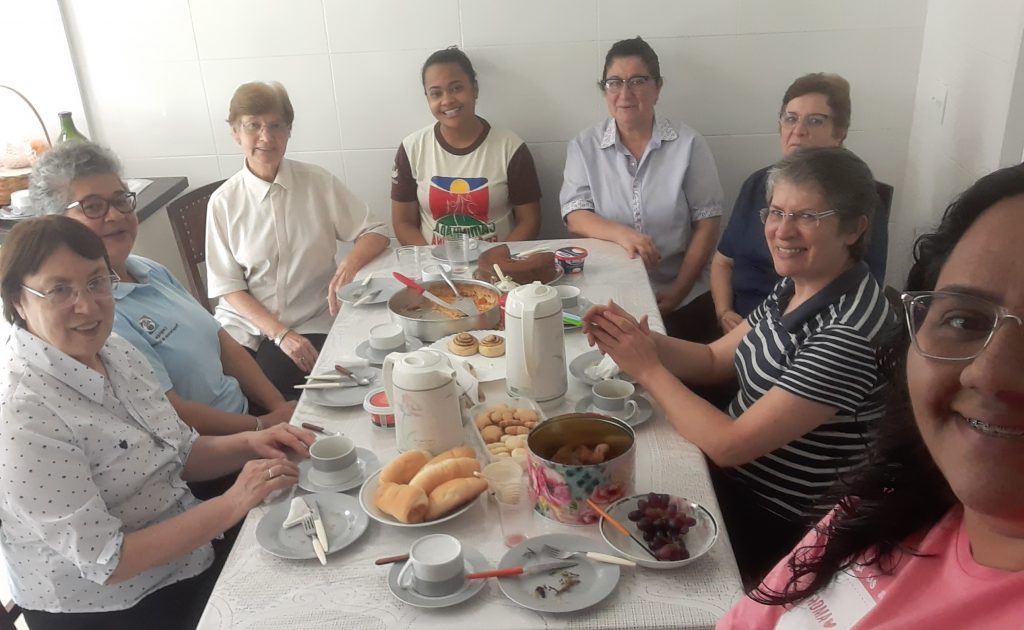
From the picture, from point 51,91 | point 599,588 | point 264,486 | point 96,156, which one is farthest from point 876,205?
point 51,91

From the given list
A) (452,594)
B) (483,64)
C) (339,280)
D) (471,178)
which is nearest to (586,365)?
(452,594)

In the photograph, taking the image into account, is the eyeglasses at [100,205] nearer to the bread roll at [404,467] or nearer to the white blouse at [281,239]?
the white blouse at [281,239]

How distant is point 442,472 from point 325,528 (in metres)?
0.20

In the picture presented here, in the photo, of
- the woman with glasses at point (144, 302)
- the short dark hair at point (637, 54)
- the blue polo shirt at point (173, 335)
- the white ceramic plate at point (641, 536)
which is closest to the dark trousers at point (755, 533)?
the white ceramic plate at point (641, 536)

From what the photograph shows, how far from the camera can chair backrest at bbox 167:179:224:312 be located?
8.79ft

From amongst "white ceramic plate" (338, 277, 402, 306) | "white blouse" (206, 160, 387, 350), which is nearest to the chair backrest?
"white blouse" (206, 160, 387, 350)

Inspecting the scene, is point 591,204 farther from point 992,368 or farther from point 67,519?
point 992,368

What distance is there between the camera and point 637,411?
1526 millimetres

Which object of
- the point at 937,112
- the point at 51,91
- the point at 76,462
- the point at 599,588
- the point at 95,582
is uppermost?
the point at 51,91

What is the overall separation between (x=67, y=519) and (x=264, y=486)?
0.30 m

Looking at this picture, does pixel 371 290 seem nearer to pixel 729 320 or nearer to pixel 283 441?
pixel 283 441

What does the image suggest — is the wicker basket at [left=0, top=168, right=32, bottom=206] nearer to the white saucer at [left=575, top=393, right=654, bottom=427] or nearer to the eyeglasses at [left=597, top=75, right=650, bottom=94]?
the eyeglasses at [left=597, top=75, right=650, bottom=94]

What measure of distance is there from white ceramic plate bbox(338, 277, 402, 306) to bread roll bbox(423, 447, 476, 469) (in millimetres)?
894

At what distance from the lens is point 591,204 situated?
291 cm
